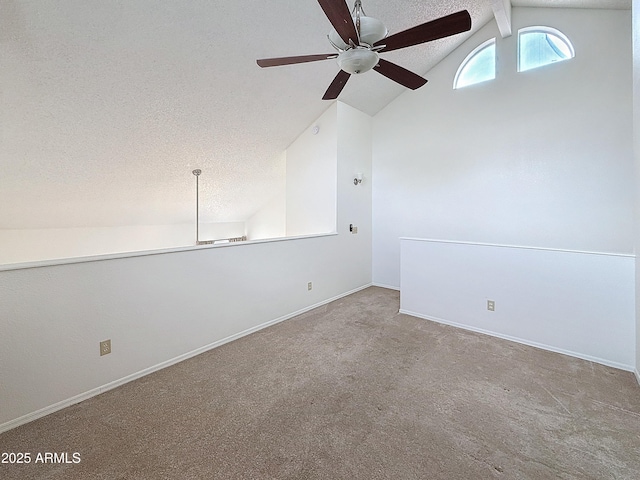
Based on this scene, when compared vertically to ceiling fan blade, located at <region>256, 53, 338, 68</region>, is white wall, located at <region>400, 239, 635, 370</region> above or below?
below

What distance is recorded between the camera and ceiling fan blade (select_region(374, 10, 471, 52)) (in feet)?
5.34

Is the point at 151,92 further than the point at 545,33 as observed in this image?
Result: No

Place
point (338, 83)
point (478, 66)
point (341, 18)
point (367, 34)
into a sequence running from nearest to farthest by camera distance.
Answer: point (341, 18) → point (367, 34) → point (338, 83) → point (478, 66)

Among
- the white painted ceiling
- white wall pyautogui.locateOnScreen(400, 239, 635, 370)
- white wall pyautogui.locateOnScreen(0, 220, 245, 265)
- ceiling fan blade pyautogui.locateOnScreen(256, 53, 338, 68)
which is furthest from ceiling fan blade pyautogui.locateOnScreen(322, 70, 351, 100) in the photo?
white wall pyautogui.locateOnScreen(0, 220, 245, 265)

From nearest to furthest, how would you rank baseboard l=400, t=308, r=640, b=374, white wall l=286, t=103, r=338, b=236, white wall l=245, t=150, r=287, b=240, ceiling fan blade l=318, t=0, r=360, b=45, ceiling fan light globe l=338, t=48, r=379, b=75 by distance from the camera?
ceiling fan blade l=318, t=0, r=360, b=45
ceiling fan light globe l=338, t=48, r=379, b=75
baseboard l=400, t=308, r=640, b=374
white wall l=286, t=103, r=338, b=236
white wall l=245, t=150, r=287, b=240

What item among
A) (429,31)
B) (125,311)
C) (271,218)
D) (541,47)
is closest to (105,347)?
(125,311)

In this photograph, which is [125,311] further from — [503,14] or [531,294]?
[503,14]

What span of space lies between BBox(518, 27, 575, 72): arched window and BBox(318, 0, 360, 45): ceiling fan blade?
3.40 m

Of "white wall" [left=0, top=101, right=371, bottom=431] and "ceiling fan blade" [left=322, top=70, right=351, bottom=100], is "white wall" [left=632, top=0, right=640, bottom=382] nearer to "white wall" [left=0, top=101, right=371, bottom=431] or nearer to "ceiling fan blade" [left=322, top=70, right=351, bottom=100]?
"ceiling fan blade" [left=322, top=70, right=351, bottom=100]

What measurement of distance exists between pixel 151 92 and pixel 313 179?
248 cm

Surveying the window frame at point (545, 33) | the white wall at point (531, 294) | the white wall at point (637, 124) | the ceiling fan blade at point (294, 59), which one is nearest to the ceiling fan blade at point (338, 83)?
the ceiling fan blade at point (294, 59)

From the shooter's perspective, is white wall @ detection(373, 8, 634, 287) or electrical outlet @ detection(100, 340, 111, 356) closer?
electrical outlet @ detection(100, 340, 111, 356)

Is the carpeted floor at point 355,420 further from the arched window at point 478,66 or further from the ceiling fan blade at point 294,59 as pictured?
the arched window at point 478,66

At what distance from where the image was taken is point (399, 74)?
214 cm
